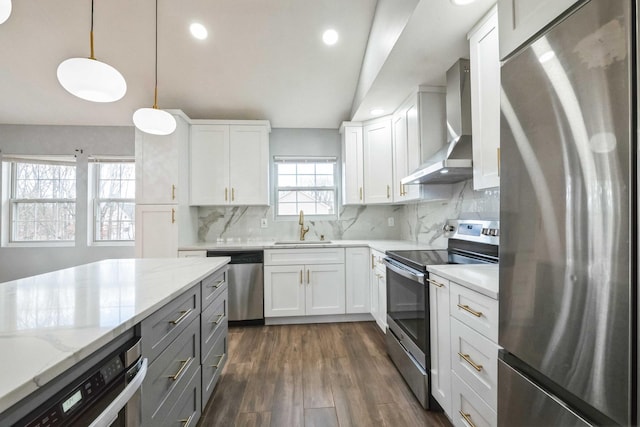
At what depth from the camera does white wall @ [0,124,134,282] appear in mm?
3506

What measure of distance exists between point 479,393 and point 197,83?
3.58 m

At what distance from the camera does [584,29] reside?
661 mm

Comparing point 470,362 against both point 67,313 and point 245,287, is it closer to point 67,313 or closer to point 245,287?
point 67,313

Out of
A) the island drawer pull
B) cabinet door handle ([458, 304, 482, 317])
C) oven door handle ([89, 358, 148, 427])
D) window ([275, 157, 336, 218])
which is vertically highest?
window ([275, 157, 336, 218])

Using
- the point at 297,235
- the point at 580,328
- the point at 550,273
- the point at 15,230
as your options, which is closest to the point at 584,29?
the point at 550,273

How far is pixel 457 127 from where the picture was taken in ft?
6.22

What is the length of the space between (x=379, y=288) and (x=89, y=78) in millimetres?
2568

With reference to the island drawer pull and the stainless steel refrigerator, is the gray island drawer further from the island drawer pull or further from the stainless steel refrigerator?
the stainless steel refrigerator

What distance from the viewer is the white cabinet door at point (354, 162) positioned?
3148 mm

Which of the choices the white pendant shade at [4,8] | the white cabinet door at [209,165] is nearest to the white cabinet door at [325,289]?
the white cabinet door at [209,165]

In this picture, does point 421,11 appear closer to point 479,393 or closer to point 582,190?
point 582,190

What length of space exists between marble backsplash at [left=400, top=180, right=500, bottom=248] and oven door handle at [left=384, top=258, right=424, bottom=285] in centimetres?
67

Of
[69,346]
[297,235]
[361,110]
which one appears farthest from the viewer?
[297,235]

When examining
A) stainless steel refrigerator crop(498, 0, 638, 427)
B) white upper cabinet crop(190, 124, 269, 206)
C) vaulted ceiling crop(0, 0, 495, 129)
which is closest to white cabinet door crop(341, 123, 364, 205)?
vaulted ceiling crop(0, 0, 495, 129)
